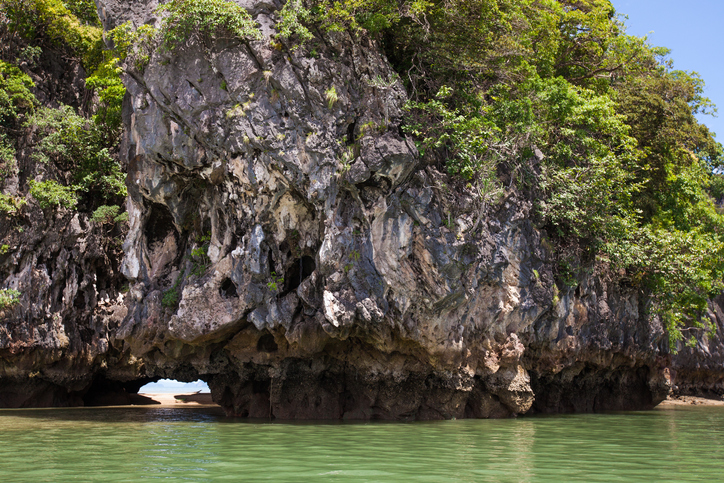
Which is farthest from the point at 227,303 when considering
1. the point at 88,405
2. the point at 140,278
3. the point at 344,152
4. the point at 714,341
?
the point at 714,341

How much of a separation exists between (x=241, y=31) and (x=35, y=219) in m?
8.85

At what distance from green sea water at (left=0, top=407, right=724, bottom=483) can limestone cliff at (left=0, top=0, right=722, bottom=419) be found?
79.5 inches

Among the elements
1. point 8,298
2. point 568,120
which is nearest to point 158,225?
point 8,298

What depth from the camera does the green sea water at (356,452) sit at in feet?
19.9

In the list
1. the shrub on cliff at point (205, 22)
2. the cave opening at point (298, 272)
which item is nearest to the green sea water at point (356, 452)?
the cave opening at point (298, 272)

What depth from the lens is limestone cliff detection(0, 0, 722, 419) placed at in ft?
40.8

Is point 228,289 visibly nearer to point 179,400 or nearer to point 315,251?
point 315,251

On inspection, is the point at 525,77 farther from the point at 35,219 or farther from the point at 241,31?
the point at 35,219

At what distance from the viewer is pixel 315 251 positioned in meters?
13.1

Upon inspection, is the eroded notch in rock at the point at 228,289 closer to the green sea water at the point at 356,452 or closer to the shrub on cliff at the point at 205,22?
the green sea water at the point at 356,452

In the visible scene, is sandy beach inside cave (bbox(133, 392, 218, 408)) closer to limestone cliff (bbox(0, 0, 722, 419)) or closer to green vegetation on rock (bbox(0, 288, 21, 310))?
limestone cliff (bbox(0, 0, 722, 419))

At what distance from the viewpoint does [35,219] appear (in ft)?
54.5

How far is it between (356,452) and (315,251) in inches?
239

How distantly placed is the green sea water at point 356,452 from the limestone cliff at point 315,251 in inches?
79.5
